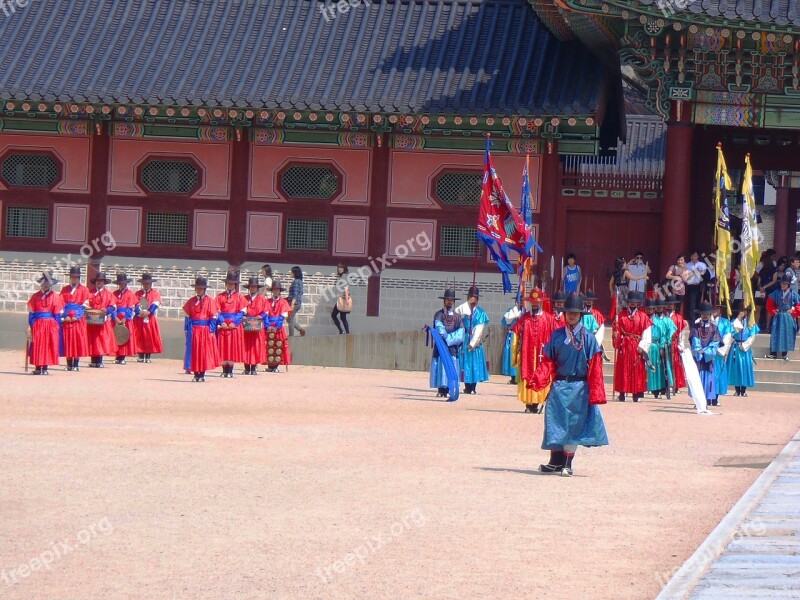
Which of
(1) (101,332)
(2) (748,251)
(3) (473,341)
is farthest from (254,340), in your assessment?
(2) (748,251)

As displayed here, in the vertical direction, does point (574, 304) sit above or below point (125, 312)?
above

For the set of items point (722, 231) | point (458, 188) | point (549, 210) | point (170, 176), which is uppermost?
point (170, 176)

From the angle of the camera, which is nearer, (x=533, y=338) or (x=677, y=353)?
(x=533, y=338)

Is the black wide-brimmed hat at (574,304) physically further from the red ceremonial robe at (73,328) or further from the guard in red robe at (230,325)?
the red ceremonial robe at (73,328)

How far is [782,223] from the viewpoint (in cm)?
4091

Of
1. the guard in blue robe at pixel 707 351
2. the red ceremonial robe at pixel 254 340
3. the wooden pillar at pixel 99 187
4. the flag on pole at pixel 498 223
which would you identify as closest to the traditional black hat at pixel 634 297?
the guard in blue robe at pixel 707 351

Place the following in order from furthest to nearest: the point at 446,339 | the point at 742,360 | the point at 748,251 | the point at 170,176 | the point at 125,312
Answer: the point at 170,176
the point at 125,312
the point at 748,251
the point at 742,360
the point at 446,339

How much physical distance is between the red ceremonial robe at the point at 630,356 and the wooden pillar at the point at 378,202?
7.26m

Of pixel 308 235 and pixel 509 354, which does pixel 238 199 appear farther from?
pixel 509 354

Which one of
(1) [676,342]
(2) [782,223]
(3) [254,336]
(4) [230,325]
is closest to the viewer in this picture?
(1) [676,342]

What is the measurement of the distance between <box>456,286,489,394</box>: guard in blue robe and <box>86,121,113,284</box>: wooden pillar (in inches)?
391

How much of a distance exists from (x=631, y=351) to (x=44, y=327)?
8.52 metres

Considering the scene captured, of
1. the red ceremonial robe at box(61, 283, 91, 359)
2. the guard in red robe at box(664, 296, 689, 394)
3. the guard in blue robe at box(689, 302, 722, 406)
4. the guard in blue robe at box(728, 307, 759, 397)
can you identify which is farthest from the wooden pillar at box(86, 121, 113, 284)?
the guard in blue robe at box(689, 302, 722, 406)

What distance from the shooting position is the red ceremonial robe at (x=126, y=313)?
2434 cm
